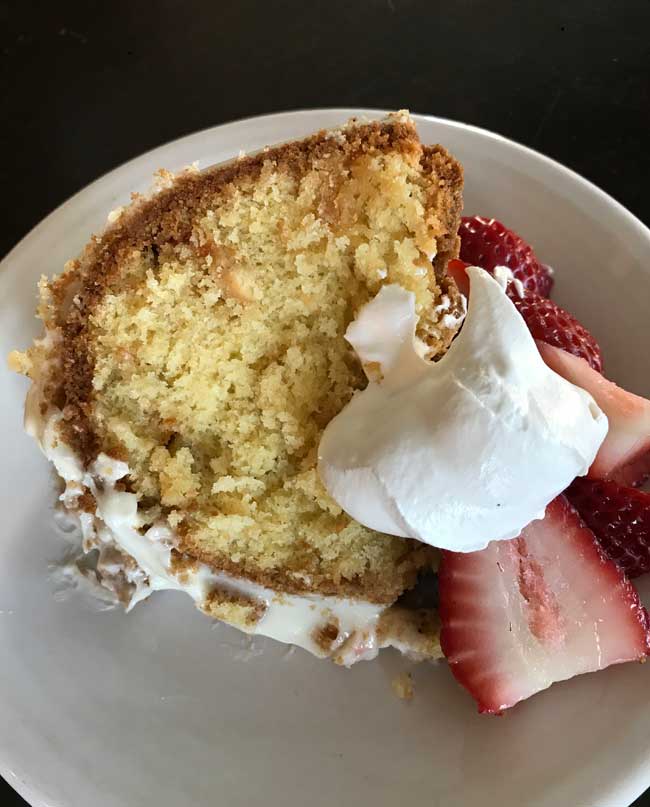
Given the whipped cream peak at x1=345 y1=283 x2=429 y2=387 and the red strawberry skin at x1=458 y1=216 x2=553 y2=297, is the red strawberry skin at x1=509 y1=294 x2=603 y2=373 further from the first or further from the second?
the whipped cream peak at x1=345 y1=283 x2=429 y2=387

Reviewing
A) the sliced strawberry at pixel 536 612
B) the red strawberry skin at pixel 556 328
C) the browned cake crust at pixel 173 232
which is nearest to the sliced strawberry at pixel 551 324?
the red strawberry skin at pixel 556 328

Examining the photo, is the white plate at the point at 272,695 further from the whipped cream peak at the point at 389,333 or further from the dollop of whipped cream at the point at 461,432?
the whipped cream peak at the point at 389,333

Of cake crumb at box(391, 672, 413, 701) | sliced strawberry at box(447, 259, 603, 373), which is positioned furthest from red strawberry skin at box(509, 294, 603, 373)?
cake crumb at box(391, 672, 413, 701)

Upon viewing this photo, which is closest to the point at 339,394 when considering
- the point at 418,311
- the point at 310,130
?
the point at 418,311

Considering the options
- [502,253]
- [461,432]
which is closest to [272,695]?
[461,432]

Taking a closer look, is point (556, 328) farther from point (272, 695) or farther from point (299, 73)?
point (299, 73)

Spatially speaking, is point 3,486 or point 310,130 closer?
point 3,486

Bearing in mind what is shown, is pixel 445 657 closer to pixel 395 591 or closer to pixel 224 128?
pixel 395 591
